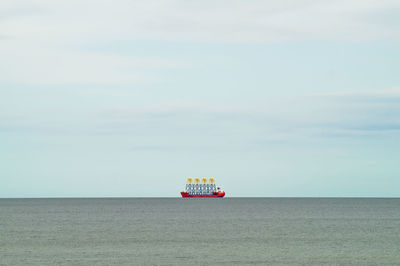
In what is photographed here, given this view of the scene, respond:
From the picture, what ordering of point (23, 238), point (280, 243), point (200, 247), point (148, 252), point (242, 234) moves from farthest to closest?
point (242, 234) < point (23, 238) < point (280, 243) < point (200, 247) < point (148, 252)

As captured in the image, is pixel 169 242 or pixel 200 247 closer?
pixel 200 247

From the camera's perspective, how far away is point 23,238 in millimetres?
74125

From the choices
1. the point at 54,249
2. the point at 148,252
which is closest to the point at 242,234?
the point at 148,252

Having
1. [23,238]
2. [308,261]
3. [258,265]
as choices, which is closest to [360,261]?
[308,261]

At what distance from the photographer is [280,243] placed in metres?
67.7

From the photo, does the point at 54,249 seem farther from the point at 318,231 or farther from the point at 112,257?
the point at 318,231

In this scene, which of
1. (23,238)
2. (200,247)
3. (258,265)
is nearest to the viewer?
(258,265)

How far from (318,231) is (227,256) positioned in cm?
3552

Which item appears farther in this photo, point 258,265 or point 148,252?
point 148,252

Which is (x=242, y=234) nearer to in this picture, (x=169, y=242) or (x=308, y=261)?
(x=169, y=242)

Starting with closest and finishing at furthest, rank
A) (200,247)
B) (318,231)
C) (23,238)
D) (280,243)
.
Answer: (200,247)
(280,243)
(23,238)
(318,231)

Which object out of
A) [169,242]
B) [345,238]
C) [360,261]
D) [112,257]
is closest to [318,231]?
[345,238]

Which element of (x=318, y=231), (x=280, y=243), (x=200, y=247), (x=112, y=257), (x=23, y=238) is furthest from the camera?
(x=318, y=231)

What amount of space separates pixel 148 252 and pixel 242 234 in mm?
24844
